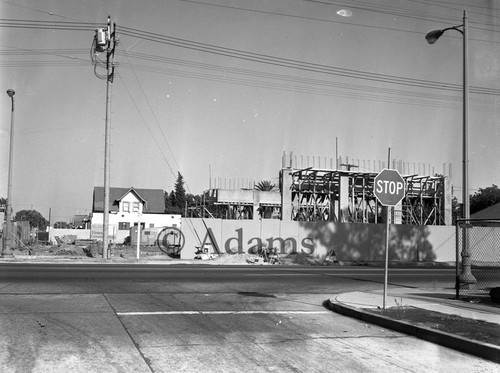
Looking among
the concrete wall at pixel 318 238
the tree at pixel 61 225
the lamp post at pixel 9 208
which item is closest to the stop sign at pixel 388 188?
the concrete wall at pixel 318 238

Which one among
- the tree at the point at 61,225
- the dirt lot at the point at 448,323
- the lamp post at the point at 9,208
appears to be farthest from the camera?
the tree at the point at 61,225

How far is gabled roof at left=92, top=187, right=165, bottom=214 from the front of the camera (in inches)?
2773

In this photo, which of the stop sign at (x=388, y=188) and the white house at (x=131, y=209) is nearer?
the stop sign at (x=388, y=188)

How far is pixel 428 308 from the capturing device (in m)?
10.7

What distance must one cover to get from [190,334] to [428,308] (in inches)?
209

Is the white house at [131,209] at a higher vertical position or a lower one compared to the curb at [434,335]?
higher

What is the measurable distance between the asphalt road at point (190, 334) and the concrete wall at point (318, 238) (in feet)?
50.5

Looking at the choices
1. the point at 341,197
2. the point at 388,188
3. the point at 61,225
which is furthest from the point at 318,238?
the point at 61,225

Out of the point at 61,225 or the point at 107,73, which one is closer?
the point at 107,73

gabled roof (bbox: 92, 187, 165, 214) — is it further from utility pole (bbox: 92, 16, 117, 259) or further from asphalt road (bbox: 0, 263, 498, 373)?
asphalt road (bbox: 0, 263, 498, 373)

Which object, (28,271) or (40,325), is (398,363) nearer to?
(40,325)

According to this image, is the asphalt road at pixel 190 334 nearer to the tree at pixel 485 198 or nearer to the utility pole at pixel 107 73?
the utility pole at pixel 107 73

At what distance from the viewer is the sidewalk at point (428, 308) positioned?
7395mm

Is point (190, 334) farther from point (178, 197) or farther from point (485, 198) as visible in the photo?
point (178, 197)
